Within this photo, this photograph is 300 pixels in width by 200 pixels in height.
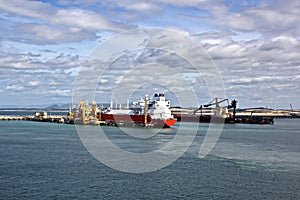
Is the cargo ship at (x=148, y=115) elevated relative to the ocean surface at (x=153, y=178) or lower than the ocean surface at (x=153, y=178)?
elevated

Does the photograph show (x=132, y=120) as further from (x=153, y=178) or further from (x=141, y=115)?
(x=153, y=178)

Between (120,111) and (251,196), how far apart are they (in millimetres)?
67256

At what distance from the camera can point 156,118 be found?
71.7 meters

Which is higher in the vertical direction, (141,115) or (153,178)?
(141,115)

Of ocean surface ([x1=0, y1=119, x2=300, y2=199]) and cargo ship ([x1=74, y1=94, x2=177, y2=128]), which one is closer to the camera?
ocean surface ([x1=0, y1=119, x2=300, y2=199])

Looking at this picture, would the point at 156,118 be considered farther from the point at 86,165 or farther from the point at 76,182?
the point at 76,182

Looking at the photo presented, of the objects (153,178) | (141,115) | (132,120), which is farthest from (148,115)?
(153,178)

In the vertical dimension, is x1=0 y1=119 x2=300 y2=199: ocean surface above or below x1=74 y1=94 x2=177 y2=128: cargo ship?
below

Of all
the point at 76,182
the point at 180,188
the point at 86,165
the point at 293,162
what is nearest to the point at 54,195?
the point at 76,182

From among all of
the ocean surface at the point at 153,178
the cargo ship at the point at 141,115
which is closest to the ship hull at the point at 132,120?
the cargo ship at the point at 141,115

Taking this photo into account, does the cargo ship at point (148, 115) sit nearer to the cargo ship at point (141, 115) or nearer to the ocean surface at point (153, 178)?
the cargo ship at point (141, 115)

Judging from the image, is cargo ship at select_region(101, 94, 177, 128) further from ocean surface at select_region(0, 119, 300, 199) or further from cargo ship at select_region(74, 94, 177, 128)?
ocean surface at select_region(0, 119, 300, 199)

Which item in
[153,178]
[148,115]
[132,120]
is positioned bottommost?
[153,178]

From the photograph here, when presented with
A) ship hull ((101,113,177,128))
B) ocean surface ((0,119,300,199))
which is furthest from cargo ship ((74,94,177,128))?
ocean surface ((0,119,300,199))
